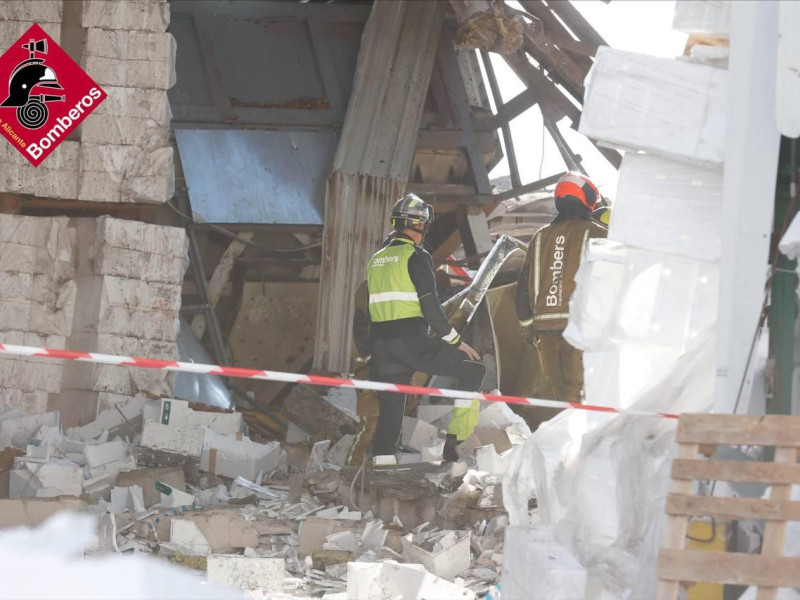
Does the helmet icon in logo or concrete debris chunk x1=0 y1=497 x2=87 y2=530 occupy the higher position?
the helmet icon in logo

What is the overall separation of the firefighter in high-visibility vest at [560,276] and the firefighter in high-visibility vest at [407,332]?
48 cm

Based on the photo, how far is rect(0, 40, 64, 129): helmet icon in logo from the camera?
8578 mm

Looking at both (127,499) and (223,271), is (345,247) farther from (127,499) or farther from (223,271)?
(127,499)

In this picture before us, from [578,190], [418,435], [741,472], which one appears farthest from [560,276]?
[741,472]

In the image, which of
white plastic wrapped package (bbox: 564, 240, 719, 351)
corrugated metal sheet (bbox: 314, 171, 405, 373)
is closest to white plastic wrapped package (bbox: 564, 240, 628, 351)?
white plastic wrapped package (bbox: 564, 240, 719, 351)

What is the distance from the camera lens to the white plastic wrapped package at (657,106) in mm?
4344

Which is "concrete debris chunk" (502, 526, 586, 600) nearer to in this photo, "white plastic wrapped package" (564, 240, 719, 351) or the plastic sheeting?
"white plastic wrapped package" (564, 240, 719, 351)

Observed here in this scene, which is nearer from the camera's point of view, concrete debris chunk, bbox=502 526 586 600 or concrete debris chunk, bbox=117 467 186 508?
concrete debris chunk, bbox=502 526 586 600

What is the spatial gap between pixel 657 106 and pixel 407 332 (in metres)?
3.53

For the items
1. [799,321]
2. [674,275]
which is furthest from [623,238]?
[799,321]

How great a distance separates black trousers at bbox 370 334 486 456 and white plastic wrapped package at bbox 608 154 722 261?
→ 3.22 meters

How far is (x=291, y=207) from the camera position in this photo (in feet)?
35.3

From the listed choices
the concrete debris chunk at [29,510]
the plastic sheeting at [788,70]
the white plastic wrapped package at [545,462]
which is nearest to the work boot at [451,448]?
the concrete debris chunk at [29,510]

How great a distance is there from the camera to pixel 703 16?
4.37 m
